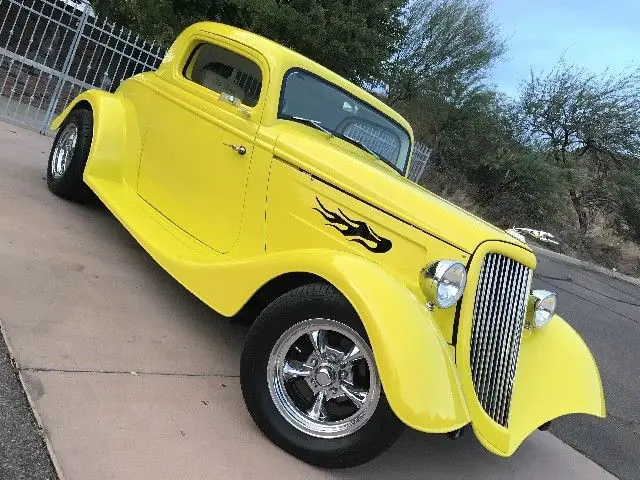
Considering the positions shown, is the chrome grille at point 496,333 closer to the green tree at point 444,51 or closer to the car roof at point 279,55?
the car roof at point 279,55

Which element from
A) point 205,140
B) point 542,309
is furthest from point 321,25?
point 542,309

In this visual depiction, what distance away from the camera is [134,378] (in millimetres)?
2662

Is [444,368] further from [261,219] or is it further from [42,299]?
[42,299]

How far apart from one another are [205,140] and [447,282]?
6.29 feet

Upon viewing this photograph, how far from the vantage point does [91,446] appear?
2.11m

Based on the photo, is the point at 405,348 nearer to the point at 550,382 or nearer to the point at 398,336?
the point at 398,336

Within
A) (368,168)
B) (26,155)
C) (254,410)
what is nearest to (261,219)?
(368,168)

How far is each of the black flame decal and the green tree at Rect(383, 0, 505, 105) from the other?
2104 cm

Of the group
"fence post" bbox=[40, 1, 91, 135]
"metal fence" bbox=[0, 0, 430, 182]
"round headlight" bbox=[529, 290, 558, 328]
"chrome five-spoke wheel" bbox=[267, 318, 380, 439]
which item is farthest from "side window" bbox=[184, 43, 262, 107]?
"fence post" bbox=[40, 1, 91, 135]

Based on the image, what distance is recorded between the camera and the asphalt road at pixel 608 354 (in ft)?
13.1

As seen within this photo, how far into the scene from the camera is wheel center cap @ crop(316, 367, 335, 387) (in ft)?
8.40

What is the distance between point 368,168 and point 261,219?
660 mm

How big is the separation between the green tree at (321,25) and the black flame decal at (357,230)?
13102 millimetres

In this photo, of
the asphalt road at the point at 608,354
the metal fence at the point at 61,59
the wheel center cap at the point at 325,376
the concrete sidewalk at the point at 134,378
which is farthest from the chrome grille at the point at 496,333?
the metal fence at the point at 61,59
